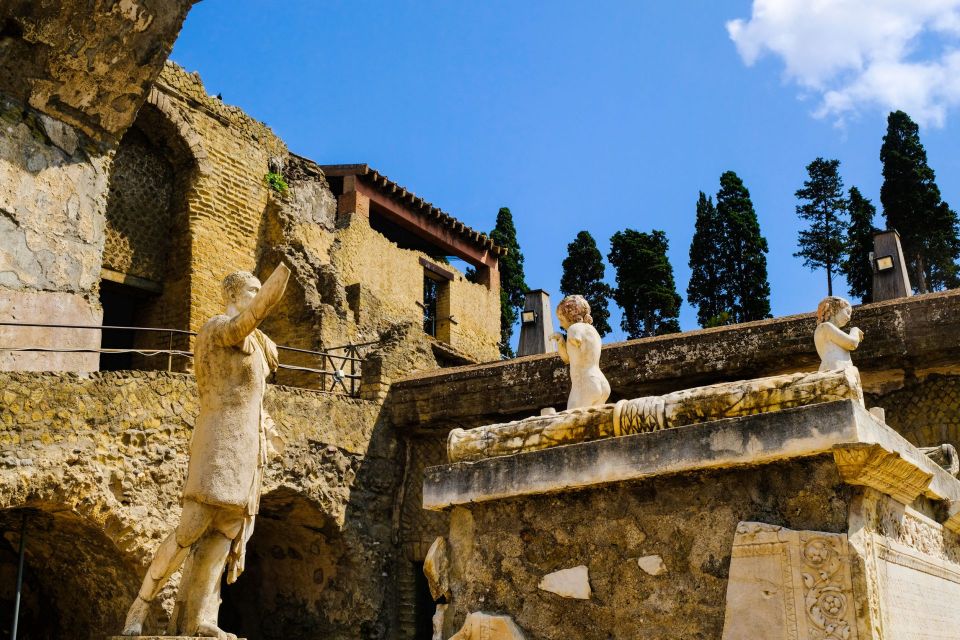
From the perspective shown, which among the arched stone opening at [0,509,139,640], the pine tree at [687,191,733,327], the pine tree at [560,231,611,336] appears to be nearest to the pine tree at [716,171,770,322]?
the pine tree at [687,191,733,327]

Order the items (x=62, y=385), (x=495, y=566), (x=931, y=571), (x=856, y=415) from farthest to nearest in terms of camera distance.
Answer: (x=62, y=385)
(x=495, y=566)
(x=931, y=571)
(x=856, y=415)

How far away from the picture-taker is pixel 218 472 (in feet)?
18.4

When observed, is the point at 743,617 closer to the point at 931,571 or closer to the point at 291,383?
the point at 931,571

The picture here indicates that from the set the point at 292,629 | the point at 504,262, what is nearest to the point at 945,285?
the point at 504,262

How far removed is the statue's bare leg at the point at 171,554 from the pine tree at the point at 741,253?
2413cm

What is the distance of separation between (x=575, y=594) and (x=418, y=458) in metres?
8.79

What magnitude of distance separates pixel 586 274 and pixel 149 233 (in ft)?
52.8

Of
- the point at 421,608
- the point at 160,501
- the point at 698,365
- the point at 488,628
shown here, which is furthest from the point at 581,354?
the point at 421,608

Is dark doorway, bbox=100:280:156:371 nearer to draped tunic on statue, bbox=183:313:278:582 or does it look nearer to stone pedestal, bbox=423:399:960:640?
draped tunic on statue, bbox=183:313:278:582

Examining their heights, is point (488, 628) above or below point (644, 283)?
below

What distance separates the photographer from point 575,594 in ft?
14.2

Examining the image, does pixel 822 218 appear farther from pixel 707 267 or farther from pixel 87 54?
pixel 87 54

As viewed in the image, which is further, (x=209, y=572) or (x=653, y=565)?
(x=209, y=572)

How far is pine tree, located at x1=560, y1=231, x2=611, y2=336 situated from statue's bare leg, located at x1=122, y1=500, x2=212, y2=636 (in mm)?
24673
